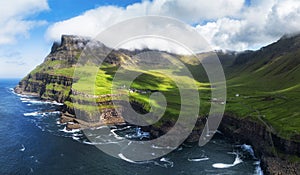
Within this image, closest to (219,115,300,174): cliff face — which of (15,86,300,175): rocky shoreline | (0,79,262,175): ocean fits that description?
(15,86,300,175): rocky shoreline

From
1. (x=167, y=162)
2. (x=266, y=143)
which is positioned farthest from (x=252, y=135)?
(x=167, y=162)

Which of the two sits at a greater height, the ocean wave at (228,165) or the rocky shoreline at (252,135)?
the rocky shoreline at (252,135)

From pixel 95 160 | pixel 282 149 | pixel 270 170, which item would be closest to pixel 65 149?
pixel 95 160

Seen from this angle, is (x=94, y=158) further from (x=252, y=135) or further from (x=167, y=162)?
(x=252, y=135)

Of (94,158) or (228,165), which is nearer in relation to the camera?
(228,165)

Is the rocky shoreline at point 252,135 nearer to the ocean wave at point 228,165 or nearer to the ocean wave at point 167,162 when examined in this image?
the ocean wave at point 228,165

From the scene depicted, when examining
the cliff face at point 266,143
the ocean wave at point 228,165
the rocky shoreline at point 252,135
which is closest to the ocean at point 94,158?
the ocean wave at point 228,165

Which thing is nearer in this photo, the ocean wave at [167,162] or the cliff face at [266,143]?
the cliff face at [266,143]

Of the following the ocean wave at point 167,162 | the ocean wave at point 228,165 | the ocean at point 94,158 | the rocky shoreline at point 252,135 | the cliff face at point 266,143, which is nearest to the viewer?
the cliff face at point 266,143

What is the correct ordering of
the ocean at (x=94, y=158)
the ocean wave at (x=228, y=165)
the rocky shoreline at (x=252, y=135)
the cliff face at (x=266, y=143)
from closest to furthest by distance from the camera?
1. the cliff face at (x=266, y=143)
2. the rocky shoreline at (x=252, y=135)
3. the ocean at (x=94, y=158)
4. the ocean wave at (x=228, y=165)

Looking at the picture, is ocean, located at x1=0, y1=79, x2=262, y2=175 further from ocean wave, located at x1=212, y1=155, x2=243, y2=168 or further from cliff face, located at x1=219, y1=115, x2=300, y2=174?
cliff face, located at x1=219, y1=115, x2=300, y2=174
